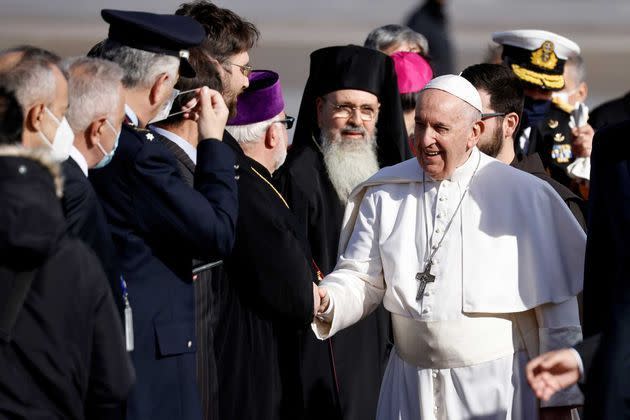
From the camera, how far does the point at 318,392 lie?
20.0 ft

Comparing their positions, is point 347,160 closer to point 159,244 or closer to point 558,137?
point 558,137

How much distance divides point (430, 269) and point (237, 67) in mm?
1121

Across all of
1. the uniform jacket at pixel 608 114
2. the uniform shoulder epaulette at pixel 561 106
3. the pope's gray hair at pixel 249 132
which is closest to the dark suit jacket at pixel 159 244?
the pope's gray hair at pixel 249 132

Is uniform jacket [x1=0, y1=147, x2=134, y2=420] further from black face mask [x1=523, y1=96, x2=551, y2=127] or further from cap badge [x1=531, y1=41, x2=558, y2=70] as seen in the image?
cap badge [x1=531, y1=41, x2=558, y2=70]

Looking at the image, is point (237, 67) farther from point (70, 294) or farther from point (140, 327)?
point (70, 294)

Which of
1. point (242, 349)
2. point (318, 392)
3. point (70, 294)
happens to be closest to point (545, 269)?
point (242, 349)

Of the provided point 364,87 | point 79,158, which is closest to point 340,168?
point 364,87

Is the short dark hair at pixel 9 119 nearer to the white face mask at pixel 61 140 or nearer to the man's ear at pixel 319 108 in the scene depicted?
the white face mask at pixel 61 140

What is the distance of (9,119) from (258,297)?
5.46 ft

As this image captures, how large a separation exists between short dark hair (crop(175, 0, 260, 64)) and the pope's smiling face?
2.78ft

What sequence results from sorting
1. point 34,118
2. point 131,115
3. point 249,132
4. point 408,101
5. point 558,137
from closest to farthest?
1. point 34,118
2. point 131,115
3. point 249,132
4. point 408,101
5. point 558,137

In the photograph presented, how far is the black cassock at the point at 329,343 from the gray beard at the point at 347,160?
1.8 inches

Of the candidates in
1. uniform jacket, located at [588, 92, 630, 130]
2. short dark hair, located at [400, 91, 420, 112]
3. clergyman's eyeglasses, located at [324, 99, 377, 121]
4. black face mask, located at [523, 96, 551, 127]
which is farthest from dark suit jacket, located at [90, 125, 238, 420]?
uniform jacket, located at [588, 92, 630, 130]

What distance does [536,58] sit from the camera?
26.0 ft
